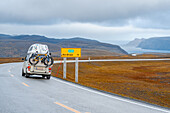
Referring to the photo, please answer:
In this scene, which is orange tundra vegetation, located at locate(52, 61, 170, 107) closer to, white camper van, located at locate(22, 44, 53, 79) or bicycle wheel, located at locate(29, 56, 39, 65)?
white camper van, located at locate(22, 44, 53, 79)

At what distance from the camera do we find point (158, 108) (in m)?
9.14

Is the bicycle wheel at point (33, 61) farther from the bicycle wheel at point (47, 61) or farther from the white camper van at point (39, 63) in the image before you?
the bicycle wheel at point (47, 61)

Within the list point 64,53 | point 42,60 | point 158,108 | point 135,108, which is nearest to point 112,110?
point 135,108

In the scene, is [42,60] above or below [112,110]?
above

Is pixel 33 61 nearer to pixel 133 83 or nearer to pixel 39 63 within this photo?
pixel 39 63

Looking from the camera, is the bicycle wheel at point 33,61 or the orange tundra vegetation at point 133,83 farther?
the bicycle wheel at point 33,61

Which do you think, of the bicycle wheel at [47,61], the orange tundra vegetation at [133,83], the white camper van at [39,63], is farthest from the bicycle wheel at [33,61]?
the orange tundra vegetation at [133,83]

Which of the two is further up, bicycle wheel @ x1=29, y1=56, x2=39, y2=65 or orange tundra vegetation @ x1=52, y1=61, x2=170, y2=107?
bicycle wheel @ x1=29, y1=56, x2=39, y2=65

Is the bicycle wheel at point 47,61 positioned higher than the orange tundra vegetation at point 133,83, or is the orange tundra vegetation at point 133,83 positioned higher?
the bicycle wheel at point 47,61

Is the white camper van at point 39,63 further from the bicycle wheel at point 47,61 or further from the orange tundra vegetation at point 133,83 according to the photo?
the orange tundra vegetation at point 133,83

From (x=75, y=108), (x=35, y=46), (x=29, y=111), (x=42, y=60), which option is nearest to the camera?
(x=29, y=111)

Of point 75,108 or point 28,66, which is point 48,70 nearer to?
point 28,66

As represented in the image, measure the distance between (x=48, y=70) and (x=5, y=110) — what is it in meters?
10.9

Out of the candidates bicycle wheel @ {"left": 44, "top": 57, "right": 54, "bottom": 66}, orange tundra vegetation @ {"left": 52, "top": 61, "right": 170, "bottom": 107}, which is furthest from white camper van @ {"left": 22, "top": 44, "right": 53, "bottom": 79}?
orange tundra vegetation @ {"left": 52, "top": 61, "right": 170, "bottom": 107}
